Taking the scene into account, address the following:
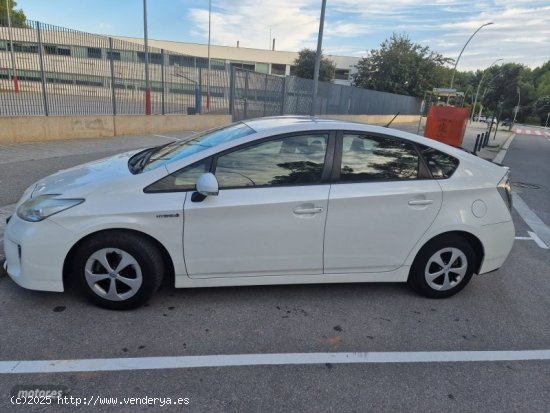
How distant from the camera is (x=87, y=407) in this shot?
229 cm

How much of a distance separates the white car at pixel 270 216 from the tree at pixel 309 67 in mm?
51334

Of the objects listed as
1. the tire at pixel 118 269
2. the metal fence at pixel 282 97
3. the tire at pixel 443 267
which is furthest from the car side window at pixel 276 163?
the metal fence at pixel 282 97

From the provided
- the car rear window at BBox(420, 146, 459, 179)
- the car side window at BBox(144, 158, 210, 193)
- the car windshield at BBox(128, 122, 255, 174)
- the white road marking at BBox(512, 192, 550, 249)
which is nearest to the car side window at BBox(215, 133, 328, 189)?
the car side window at BBox(144, 158, 210, 193)

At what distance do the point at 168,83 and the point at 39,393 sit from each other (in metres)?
13.6

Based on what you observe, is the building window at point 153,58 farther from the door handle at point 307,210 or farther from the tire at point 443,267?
the tire at point 443,267

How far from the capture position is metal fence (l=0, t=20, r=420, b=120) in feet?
33.3

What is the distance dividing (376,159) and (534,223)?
16.4 ft

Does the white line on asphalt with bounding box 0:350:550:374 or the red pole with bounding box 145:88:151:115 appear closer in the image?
the white line on asphalt with bounding box 0:350:550:374

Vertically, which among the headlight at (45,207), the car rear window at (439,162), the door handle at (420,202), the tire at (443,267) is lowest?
the tire at (443,267)

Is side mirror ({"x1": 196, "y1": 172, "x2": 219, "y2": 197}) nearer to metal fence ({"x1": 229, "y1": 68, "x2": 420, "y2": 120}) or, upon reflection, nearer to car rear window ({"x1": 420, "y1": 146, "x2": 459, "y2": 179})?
car rear window ({"x1": 420, "y1": 146, "x2": 459, "y2": 179})

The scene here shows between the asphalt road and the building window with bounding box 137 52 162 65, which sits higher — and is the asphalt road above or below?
below

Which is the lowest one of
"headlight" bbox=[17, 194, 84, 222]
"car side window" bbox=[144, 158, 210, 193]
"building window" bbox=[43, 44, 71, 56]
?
"headlight" bbox=[17, 194, 84, 222]

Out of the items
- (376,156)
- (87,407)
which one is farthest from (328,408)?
(376,156)

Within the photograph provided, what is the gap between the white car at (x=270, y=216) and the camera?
3.08 m
